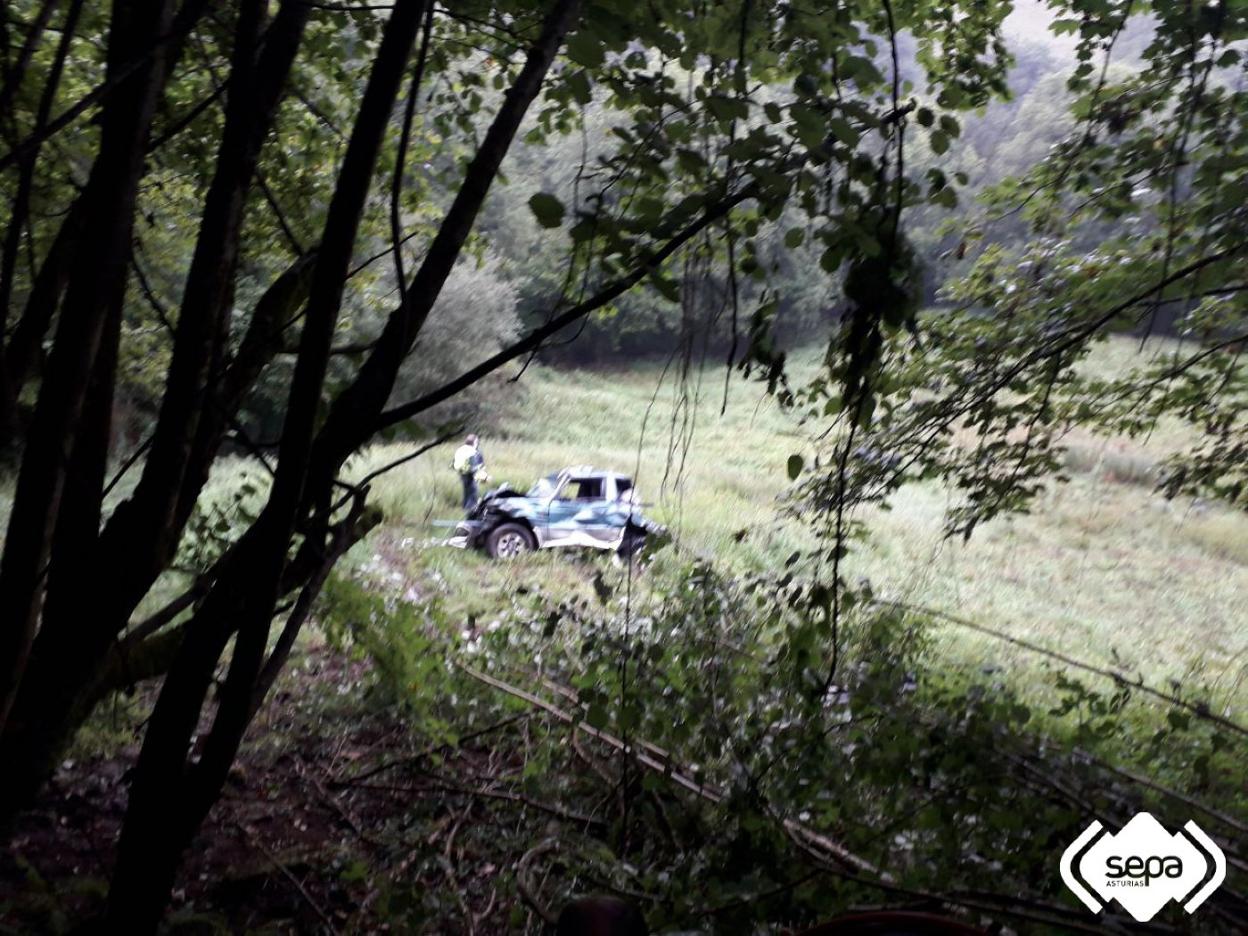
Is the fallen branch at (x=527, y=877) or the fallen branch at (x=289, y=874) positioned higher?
the fallen branch at (x=527, y=877)

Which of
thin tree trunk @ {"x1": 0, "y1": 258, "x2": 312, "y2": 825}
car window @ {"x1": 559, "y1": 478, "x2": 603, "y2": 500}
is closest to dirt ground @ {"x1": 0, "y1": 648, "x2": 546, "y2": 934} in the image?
thin tree trunk @ {"x1": 0, "y1": 258, "x2": 312, "y2": 825}

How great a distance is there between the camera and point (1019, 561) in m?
6.83

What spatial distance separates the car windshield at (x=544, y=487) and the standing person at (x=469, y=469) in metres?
0.55

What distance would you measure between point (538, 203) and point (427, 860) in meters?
2.80

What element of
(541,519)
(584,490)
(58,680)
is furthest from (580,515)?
(58,680)

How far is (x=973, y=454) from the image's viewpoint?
358 cm

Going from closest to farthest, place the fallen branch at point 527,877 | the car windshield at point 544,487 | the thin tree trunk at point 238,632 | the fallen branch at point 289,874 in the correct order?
the thin tree trunk at point 238,632 → the fallen branch at point 527,877 → the fallen branch at point 289,874 → the car windshield at point 544,487

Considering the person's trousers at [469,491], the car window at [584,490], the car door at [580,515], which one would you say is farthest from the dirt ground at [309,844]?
the person's trousers at [469,491]

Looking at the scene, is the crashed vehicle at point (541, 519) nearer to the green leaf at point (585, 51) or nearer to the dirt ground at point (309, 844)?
the dirt ground at point (309, 844)

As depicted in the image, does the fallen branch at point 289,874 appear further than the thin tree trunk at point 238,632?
Yes

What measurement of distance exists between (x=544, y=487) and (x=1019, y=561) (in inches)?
176

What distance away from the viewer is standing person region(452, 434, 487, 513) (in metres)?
8.02

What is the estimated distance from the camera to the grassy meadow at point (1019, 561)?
5523 mm

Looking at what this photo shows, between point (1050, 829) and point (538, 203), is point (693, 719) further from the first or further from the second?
point (538, 203)
